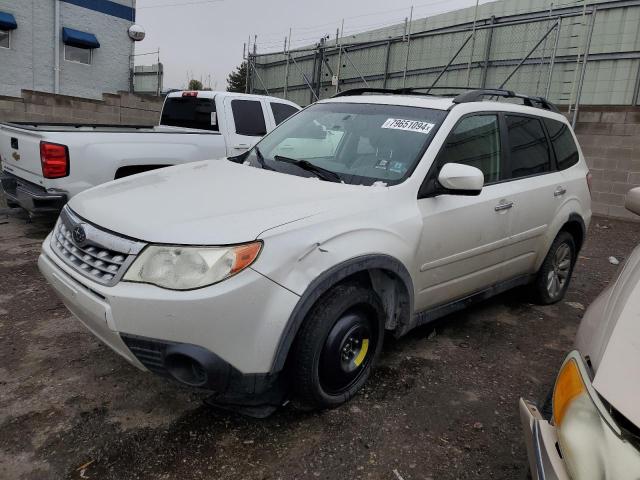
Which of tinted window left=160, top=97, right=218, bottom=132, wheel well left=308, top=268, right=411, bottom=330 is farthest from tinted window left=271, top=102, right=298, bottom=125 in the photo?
→ wheel well left=308, top=268, right=411, bottom=330

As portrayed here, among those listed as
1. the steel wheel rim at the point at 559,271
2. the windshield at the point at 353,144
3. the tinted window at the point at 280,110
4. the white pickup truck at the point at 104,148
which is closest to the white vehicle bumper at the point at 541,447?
the windshield at the point at 353,144

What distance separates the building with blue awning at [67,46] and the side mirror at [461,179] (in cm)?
1551

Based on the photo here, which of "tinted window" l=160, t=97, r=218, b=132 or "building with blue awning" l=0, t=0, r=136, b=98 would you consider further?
"building with blue awning" l=0, t=0, r=136, b=98

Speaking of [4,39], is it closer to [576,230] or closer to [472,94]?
[472,94]

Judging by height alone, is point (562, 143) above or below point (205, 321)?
above

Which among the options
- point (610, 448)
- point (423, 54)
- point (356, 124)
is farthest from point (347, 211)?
point (423, 54)

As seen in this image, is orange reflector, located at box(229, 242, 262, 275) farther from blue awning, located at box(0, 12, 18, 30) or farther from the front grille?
blue awning, located at box(0, 12, 18, 30)

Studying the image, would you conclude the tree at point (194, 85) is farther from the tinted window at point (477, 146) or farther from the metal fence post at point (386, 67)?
the tinted window at point (477, 146)

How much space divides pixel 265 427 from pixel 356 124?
2036 mm

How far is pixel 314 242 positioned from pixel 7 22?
51.4 ft

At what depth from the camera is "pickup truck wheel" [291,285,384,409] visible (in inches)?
94.8

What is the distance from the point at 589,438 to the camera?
1.36 metres

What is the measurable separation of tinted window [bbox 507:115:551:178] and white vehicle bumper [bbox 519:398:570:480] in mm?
2426

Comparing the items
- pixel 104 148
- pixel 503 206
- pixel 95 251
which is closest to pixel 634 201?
pixel 503 206
